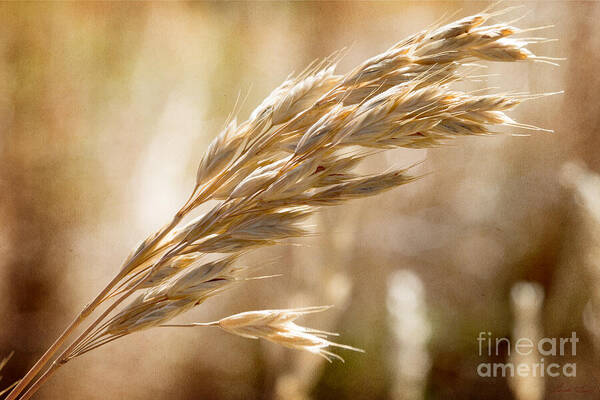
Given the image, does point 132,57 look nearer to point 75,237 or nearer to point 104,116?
point 104,116

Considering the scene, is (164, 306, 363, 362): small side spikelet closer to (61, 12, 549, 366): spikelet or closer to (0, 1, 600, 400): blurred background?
(61, 12, 549, 366): spikelet

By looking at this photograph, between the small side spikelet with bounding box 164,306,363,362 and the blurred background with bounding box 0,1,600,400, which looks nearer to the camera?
the small side spikelet with bounding box 164,306,363,362

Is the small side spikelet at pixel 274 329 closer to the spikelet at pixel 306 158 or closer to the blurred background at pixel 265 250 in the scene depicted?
the spikelet at pixel 306 158

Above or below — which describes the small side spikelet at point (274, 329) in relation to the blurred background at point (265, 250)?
below

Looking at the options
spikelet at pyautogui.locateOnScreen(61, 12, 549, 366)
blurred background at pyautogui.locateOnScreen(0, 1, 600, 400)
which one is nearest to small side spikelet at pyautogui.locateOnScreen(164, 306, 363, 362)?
spikelet at pyautogui.locateOnScreen(61, 12, 549, 366)

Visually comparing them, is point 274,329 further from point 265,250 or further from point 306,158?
point 265,250

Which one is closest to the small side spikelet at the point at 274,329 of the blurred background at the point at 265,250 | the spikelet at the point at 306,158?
the spikelet at the point at 306,158

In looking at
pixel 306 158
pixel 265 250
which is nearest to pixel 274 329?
pixel 306 158

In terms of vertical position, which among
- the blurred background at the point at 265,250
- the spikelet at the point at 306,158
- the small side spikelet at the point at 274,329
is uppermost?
the blurred background at the point at 265,250

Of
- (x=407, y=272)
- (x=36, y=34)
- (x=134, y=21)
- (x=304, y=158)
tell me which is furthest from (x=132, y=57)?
(x=304, y=158)
